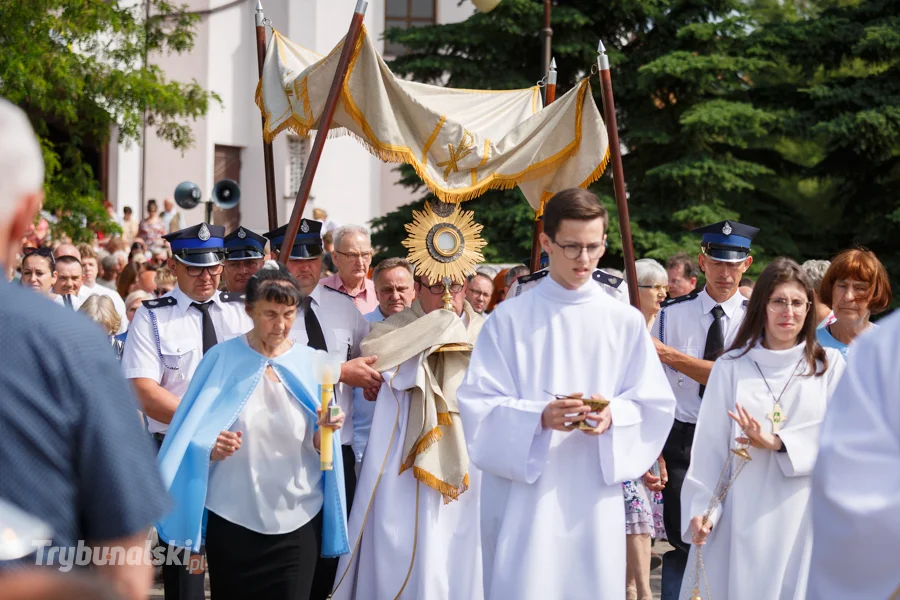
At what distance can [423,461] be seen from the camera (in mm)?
6152

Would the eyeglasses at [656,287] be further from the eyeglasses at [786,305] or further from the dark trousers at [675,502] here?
the eyeglasses at [786,305]

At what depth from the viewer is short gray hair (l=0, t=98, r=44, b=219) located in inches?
83.3

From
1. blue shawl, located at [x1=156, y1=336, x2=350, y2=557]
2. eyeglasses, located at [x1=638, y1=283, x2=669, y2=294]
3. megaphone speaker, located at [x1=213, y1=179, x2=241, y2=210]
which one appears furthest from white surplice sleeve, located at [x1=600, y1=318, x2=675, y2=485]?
megaphone speaker, located at [x1=213, y1=179, x2=241, y2=210]

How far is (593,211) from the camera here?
4.90m

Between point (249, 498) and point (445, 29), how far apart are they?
1446 centimetres

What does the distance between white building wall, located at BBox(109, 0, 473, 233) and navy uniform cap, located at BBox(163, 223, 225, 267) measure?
19560 millimetres

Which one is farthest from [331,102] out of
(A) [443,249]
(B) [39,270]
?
(B) [39,270]

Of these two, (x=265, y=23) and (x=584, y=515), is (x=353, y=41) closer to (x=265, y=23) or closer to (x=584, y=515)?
(x=265, y=23)

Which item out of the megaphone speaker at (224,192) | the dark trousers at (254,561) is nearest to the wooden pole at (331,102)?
the dark trousers at (254,561)

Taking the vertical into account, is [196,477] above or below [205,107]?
below

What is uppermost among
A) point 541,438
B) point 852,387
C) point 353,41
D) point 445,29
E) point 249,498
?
point 445,29

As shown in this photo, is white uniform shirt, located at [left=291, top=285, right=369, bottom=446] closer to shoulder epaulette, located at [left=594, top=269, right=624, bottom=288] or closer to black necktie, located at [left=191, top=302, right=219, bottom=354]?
black necktie, located at [left=191, top=302, right=219, bottom=354]

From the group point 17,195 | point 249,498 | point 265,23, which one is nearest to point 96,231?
point 265,23

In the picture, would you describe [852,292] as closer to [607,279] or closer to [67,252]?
[607,279]
